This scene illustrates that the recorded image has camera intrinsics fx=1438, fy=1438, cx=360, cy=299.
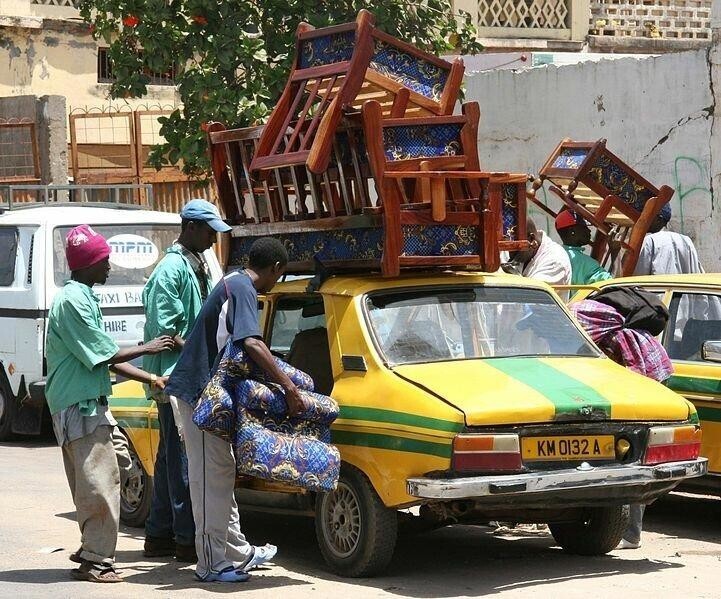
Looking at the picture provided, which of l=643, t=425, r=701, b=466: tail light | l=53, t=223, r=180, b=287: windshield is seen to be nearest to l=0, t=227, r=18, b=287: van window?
l=53, t=223, r=180, b=287: windshield

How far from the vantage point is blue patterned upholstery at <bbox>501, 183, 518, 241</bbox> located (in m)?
8.53

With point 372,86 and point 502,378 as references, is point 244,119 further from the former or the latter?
point 502,378

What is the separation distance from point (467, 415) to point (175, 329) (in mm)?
1855

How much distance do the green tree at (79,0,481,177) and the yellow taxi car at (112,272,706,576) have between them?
6786 mm

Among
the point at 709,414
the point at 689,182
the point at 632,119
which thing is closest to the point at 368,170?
the point at 709,414

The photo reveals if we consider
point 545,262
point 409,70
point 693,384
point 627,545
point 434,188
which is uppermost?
point 409,70

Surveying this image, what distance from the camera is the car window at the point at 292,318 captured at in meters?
8.05

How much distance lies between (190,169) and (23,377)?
12.6 feet

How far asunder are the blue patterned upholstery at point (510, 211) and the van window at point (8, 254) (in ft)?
18.6

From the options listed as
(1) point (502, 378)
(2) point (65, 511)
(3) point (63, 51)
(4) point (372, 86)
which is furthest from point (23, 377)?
(3) point (63, 51)

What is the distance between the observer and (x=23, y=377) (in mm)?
12531

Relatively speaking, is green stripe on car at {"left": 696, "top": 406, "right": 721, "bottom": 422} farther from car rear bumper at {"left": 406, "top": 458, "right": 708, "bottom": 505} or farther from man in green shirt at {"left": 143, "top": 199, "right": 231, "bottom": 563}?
man in green shirt at {"left": 143, "top": 199, "right": 231, "bottom": 563}

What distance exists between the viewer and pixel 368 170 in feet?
26.0

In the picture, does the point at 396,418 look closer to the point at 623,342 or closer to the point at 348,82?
the point at 623,342
